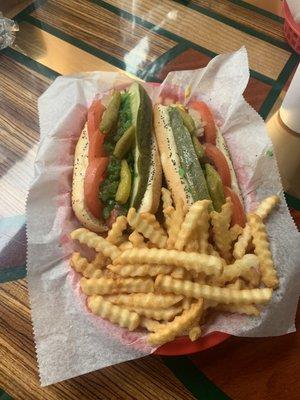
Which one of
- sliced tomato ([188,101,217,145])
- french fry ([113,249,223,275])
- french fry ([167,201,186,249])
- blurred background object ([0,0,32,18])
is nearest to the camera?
french fry ([113,249,223,275])

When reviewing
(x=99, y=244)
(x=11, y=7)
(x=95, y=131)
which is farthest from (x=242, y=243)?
(x=11, y=7)


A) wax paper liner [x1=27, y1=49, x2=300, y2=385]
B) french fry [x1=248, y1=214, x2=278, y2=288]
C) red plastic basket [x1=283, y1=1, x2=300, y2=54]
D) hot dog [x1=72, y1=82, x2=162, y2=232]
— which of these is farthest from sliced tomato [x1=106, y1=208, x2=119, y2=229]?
red plastic basket [x1=283, y1=1, x2=300, y2=54]

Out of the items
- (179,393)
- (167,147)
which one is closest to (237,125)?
(167,147)

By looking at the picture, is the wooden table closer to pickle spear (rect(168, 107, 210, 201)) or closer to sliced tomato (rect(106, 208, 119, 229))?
sliced tomato (rect(106, 208, 119, 229))

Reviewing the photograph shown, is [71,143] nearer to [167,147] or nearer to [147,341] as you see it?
[167,147]

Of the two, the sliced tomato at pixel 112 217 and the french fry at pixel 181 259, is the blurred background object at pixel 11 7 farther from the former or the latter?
the french fry at pixel 181 259

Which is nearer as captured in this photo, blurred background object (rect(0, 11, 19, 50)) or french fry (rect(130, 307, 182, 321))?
french fry (rect(130, 307, 182, 321))

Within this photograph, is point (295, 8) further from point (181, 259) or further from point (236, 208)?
point (181, 259)
